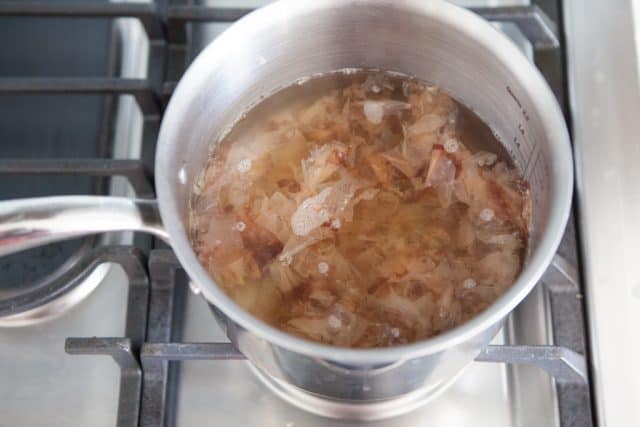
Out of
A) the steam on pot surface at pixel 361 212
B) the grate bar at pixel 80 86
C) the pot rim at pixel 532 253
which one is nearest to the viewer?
the pot rim at pixel 532 253

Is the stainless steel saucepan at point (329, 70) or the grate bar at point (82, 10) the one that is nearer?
the stainless steel saucepan at point (329, 70)

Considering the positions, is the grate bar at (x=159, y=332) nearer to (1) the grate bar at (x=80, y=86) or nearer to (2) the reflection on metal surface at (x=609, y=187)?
(1) the grate bar at (x=80, y=86)

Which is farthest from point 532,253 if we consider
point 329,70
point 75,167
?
point 75,167

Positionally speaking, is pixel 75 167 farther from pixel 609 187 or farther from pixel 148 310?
pixel 609 187

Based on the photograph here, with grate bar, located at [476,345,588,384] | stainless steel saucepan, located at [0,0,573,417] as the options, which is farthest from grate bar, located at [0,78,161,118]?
grate bar, located at [476,345,588,384]

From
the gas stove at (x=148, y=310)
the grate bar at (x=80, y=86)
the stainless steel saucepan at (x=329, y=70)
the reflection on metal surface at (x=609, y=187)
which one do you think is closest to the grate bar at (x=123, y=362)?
the gas stove at (x=148, y=310)

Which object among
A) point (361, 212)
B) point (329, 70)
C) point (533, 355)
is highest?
point (329, 70)

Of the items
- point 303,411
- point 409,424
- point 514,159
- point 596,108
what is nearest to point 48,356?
point 303,411
